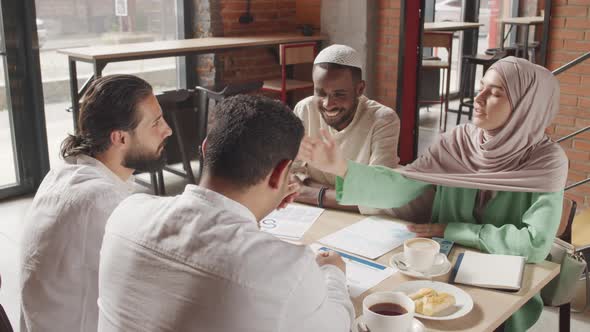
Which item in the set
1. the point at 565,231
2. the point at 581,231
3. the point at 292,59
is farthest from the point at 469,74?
the point at 565,231

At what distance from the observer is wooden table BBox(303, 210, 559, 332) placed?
1.41 meters

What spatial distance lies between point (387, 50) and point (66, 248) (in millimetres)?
3932

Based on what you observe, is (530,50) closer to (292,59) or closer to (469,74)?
(469,74)

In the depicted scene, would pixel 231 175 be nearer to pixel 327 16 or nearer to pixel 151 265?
pixel 151 265

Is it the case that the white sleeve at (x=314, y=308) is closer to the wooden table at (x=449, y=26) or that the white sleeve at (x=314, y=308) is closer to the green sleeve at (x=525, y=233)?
the green sleeve at (x=525, y=233)

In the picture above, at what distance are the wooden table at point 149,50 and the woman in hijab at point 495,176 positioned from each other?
2.52 metres

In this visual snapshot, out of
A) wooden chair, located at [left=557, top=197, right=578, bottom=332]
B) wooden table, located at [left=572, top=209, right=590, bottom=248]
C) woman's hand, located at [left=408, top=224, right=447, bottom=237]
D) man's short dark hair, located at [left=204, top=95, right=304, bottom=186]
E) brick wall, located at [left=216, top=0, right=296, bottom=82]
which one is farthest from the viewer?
brick wall, located at [left=216, top=0, right=296, bottom=82]

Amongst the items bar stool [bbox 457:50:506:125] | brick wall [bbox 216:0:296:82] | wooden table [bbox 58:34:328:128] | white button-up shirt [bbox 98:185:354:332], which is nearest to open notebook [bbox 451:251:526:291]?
white button-up shirt [bbox 98:185:354:332]

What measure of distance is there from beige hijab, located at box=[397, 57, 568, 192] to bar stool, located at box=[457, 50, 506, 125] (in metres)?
3.62

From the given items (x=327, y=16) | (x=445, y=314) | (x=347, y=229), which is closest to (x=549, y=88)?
(x=347, y=229)

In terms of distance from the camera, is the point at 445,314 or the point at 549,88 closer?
the point at 445,314

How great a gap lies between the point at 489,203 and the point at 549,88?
41 cm

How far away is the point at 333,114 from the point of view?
2697mm

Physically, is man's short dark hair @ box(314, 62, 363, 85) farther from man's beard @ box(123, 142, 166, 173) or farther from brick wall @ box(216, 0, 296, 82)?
brick wall @ box(216, 0, 296, 82)
